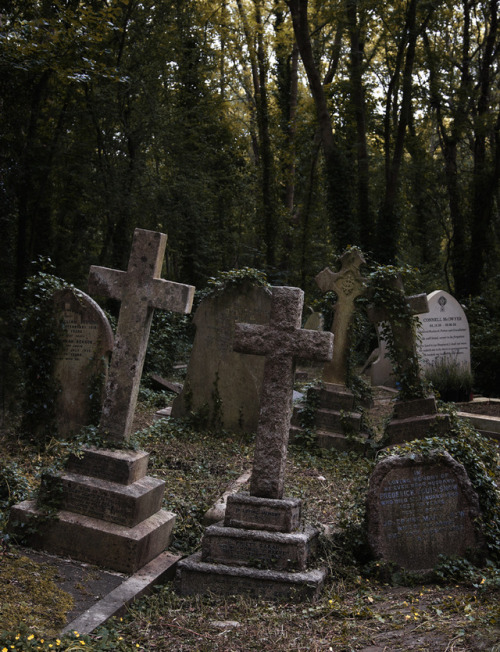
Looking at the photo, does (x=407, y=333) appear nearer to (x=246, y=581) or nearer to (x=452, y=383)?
(x=452, y=383)

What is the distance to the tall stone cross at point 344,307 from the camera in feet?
29.6

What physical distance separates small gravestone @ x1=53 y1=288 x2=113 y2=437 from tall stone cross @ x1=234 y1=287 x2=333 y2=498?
3191 millimetres

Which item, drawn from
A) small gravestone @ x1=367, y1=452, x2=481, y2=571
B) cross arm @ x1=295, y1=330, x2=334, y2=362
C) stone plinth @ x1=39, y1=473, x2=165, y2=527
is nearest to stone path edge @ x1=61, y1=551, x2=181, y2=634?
stone plinth @ x1=39, y1=473, x2=165, y2=527

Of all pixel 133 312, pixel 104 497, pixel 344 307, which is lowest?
pixel 104 497

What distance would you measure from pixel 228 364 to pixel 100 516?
4.19m

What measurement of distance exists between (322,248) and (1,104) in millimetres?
13047

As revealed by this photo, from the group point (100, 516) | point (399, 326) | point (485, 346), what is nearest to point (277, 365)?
point (100, 516)

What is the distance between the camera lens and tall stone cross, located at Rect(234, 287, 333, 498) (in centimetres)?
481

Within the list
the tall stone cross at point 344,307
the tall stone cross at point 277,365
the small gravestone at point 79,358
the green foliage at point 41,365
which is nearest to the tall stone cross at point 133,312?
the tall stone cross at point 277,365

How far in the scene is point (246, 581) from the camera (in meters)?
4.40

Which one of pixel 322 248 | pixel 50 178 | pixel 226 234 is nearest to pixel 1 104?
pixel 50 178

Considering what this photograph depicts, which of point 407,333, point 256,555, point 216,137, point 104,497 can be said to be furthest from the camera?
point 216,137

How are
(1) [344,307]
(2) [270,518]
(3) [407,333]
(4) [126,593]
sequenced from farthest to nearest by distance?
(1) [344,307] < (3) [407,333] < (2) [270,518] < (4) [126,593]

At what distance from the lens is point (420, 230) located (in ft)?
76.9
